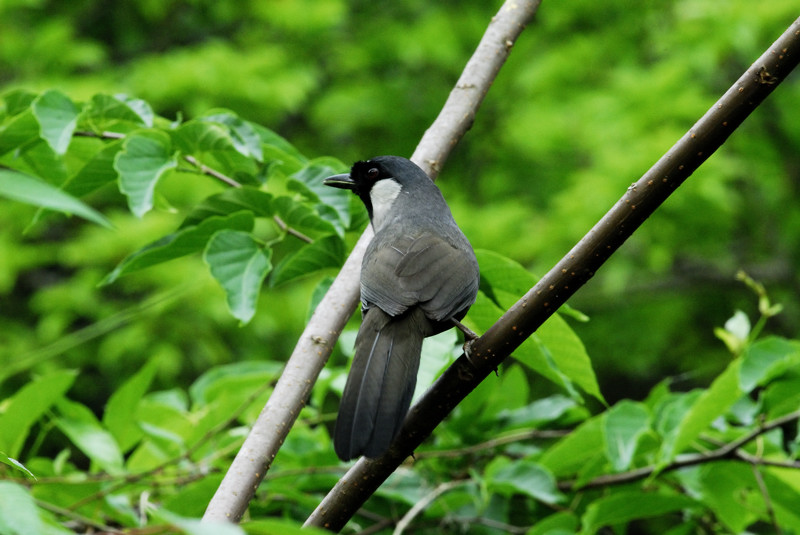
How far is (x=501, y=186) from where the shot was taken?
9.61 meters

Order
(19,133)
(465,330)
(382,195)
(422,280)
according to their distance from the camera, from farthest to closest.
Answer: (382,195) < (19,133) < (422,280) < (465,330)

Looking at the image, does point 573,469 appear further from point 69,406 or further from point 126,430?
point 69,406

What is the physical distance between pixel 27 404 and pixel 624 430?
5.39ft

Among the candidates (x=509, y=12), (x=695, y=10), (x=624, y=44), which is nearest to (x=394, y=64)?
(x=624, y=44)

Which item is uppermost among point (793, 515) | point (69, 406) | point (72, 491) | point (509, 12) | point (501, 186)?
point (509, 12)

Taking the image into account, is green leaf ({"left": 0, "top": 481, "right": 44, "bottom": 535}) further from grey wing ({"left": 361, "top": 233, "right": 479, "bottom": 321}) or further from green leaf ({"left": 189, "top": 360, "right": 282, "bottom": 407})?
green leaf ({"left": 189, "top": 360, "right": 282, "bottom": 407})

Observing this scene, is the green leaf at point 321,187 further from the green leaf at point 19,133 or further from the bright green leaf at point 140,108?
the green leaf at point 19,133

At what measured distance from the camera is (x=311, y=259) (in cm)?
214

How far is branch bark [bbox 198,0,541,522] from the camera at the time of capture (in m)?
1.61

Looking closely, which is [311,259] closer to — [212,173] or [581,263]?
[212,173]

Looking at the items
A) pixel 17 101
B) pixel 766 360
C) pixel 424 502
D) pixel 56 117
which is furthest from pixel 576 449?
pixel 17 101

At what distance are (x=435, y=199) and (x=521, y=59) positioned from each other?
26.0ft

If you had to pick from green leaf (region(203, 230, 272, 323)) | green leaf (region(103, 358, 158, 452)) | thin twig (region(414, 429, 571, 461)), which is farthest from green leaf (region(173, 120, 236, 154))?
thin twig (region(414, 429, 571, 461))

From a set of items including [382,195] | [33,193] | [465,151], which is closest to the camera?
→ [33,193]
